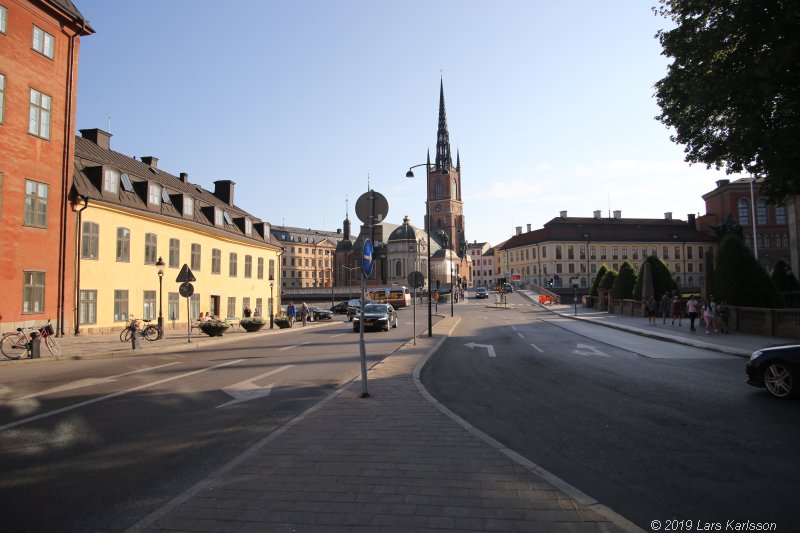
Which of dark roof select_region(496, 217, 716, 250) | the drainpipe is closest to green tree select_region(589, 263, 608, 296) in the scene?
the drainpipe

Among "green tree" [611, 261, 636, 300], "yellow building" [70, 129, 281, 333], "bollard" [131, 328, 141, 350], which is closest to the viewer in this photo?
"bollard" [131, 328, 141, 350]

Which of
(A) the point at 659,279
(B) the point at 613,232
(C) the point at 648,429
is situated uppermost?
(B) the point at 613,232

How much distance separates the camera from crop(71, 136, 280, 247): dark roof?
84.0 feet

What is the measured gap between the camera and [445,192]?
131750 mm

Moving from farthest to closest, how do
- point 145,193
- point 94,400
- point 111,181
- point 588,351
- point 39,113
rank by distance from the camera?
1. point 145,193
2. point 111,181
3. point 39,113
4. point 588,351
5. point 94,400

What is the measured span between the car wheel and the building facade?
94398 mm

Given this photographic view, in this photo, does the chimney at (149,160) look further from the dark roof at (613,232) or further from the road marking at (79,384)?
the dark roof at (613,232)

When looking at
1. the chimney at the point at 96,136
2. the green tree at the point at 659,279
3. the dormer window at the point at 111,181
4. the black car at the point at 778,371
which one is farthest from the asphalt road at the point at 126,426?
the green tree at the point at 659,279

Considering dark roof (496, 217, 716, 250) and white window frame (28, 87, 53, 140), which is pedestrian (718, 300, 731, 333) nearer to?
white window frame (28, 87, 53, 140)

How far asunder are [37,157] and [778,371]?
2700cm

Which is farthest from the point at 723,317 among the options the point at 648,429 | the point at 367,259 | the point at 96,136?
the point at 96,136

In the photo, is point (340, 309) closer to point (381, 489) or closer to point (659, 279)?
point (659, 279)

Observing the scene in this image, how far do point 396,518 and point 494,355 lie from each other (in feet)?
42.4

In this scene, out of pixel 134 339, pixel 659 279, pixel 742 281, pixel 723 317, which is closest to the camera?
pixel 134 339
